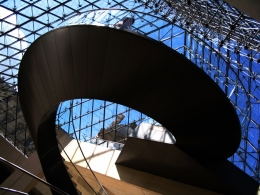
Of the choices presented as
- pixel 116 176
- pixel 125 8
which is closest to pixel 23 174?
pixel 116 176

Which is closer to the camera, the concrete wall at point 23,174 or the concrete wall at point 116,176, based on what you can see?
the concrete wall at point 116,176

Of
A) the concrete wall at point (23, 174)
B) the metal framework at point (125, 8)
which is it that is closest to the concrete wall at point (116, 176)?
the concrete wall at point (23, 174)

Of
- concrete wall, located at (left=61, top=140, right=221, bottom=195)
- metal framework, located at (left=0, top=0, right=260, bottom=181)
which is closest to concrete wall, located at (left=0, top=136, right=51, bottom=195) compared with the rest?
concrete wall, located at (left=61, top=140, right=221, bottom=195)

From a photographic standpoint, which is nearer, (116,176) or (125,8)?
(116,176)

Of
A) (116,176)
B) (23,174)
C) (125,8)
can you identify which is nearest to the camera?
(116,176)

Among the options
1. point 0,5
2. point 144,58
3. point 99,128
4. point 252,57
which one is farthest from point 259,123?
point 0,5

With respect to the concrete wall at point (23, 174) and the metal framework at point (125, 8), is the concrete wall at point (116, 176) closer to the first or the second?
the concrete wall at point (23, 174)

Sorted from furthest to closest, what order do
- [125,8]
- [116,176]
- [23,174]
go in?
[125,8] < [23,174] < [116,176]

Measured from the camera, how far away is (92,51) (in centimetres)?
927

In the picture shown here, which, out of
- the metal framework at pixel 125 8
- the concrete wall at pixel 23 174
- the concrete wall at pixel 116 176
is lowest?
the concrete wall at pixel 23 174

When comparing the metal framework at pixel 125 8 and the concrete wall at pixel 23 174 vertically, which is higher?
the metal framework at pixel 125 8

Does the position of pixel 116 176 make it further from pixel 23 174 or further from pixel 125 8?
pixel 125 8

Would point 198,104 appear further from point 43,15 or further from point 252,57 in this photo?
point 43,15

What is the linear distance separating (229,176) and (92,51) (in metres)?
A: 7.72
